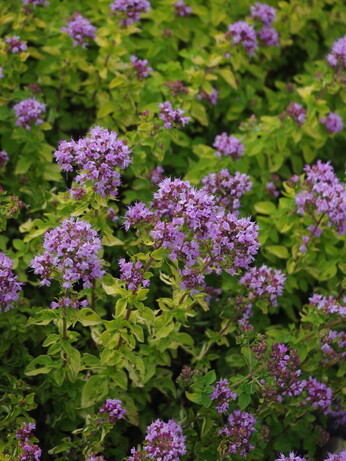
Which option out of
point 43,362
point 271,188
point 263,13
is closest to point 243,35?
point 263,13

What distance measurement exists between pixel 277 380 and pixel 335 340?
1.52 ft

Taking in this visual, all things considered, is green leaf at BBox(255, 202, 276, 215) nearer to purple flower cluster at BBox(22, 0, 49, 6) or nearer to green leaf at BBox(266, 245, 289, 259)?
green leaf at BBox(266, 245, 289, 259)

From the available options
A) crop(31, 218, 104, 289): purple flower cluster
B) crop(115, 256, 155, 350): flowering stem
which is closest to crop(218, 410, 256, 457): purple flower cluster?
crop(115, 256, 155, 350): flowering stem

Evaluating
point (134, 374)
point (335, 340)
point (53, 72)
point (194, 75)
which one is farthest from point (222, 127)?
point (134, 374)

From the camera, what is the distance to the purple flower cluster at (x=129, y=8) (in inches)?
152

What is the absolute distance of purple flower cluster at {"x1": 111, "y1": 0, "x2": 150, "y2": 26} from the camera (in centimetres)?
385

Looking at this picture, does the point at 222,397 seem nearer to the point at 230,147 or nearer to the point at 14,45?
the point at 230,147

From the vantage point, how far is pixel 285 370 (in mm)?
2799

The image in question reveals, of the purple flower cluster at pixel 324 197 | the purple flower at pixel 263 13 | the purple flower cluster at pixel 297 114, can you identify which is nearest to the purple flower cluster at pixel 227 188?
the purple flower cluster at pixel 324 197

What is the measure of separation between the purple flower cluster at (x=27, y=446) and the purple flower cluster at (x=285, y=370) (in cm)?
104

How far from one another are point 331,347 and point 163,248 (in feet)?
3.90

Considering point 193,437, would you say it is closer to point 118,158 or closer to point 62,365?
point 62,365

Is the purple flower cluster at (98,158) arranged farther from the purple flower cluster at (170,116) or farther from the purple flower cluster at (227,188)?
the purple flower cluster at (227,188)

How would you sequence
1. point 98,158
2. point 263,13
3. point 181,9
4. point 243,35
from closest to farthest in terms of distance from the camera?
point 98,158 < point 243,35 < point 263,13 < point 181,9
